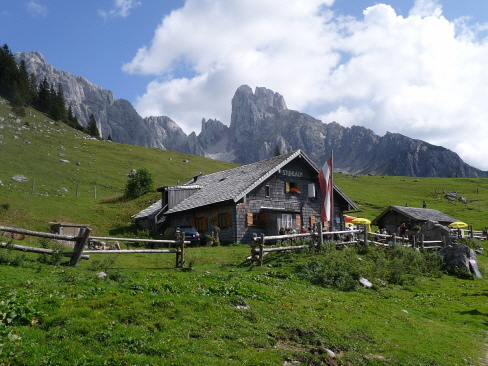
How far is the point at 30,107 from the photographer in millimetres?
108062

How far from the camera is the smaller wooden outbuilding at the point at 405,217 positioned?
50.8 metres

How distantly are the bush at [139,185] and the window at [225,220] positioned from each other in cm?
2518

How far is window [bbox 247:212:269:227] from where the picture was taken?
3662 centimetres

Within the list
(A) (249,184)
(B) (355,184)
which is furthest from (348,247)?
(B) (355,184)

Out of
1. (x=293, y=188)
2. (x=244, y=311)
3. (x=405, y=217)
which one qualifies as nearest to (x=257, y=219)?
(x=293, y=188)

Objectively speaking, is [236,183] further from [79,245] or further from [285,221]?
[79,245]

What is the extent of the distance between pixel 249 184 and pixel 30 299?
2667 cm

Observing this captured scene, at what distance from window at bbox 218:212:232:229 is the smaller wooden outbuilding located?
79.9 feet

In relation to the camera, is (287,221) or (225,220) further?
(287,221)

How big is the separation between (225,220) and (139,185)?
26450 mm

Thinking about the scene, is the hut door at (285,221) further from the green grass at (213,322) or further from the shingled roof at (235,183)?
the green grass at (213,322)

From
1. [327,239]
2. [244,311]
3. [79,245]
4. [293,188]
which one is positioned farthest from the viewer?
[293,188]

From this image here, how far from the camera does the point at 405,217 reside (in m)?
51.4

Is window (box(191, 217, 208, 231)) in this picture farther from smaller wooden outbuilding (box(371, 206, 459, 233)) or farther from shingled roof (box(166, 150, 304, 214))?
smaller wooden outbuilding (box(371, 206, 459, 233))
